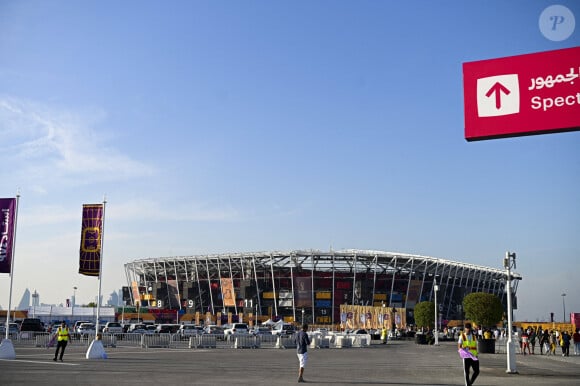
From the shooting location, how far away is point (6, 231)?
3167 cm

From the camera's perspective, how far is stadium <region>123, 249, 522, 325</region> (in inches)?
5037

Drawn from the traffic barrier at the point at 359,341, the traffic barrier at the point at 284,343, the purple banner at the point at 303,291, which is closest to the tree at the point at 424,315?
the traffic barrier at the point at 359,341

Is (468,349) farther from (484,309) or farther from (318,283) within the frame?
(318,283)

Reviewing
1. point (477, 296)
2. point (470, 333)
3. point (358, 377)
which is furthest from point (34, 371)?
point (477, 296)

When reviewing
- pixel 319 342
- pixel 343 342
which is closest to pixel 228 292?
pixel 343 342

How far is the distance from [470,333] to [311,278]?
111744 millimetres

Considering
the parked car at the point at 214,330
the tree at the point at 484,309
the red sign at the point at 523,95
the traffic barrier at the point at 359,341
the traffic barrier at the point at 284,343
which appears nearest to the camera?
the red sign at the point at 523,95

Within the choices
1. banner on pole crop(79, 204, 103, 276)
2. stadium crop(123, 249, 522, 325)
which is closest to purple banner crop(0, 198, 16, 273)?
banner on pole crop(79, 204, 103, 276)

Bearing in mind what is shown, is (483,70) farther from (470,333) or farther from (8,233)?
(8,233)

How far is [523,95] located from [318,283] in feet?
374

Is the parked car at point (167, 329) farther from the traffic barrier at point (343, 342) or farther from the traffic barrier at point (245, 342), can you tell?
the traffic barrier at point (245, 342)

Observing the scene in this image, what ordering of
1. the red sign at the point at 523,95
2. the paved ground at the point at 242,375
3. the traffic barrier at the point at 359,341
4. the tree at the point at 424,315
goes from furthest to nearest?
the tree at the point at 424,315 < the traffic barrier at the point at 359,341 < the paved ground at the point at 242,375 < the red sign at the point at 523,95

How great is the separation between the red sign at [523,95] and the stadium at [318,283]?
105 metres

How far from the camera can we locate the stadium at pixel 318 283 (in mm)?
127938
